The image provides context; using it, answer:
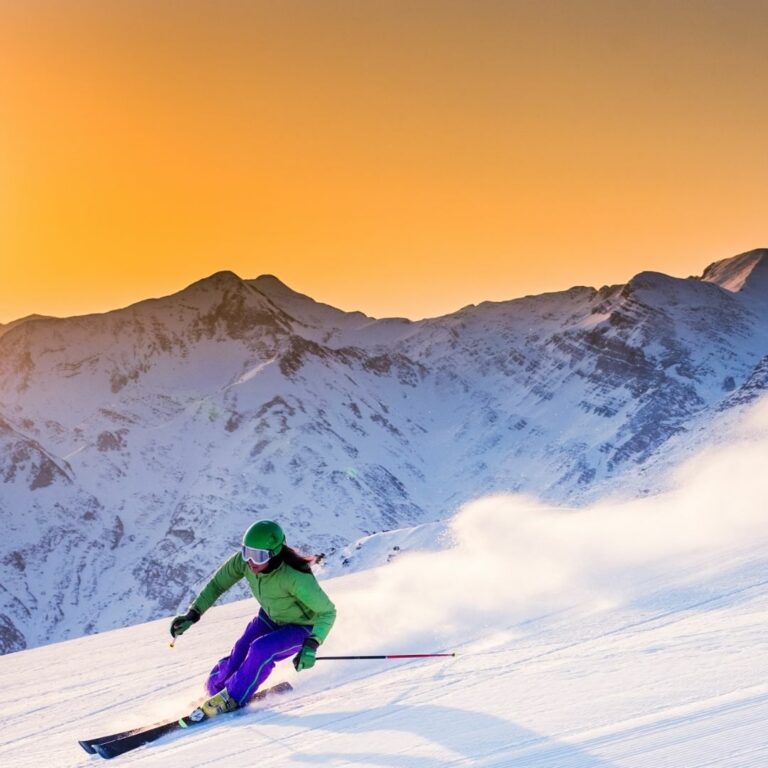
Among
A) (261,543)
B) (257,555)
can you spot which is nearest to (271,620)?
(257,555)

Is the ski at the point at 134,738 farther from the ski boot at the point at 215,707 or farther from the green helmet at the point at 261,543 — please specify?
the green helmet at the point at 261,543

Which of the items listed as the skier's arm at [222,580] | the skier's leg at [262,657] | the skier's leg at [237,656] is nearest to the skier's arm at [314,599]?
the skier's leg at [262,657]

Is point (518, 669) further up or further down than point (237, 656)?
further down

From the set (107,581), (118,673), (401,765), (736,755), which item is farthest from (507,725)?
(107,581)

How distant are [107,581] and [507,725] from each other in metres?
205

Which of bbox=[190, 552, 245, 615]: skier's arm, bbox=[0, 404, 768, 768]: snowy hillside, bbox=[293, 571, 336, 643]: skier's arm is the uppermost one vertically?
bbox=[190, 552, 245, 615]: skier's arm

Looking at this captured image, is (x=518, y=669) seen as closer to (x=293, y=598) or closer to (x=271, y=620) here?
(x=293, y=598)

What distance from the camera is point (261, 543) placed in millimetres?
6531

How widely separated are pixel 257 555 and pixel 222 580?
107 cm

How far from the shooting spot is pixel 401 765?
12.9 ft

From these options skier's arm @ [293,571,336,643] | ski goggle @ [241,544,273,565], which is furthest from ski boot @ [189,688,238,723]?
ski goggle @ [241,544,273,565]

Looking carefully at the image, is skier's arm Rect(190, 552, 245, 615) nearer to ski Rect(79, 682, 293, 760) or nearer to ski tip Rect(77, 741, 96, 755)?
ski Rect(79, 682, 293, 760)

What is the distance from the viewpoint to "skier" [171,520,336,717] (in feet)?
21.3

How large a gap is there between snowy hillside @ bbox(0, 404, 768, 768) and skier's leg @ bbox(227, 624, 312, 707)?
19 cm
